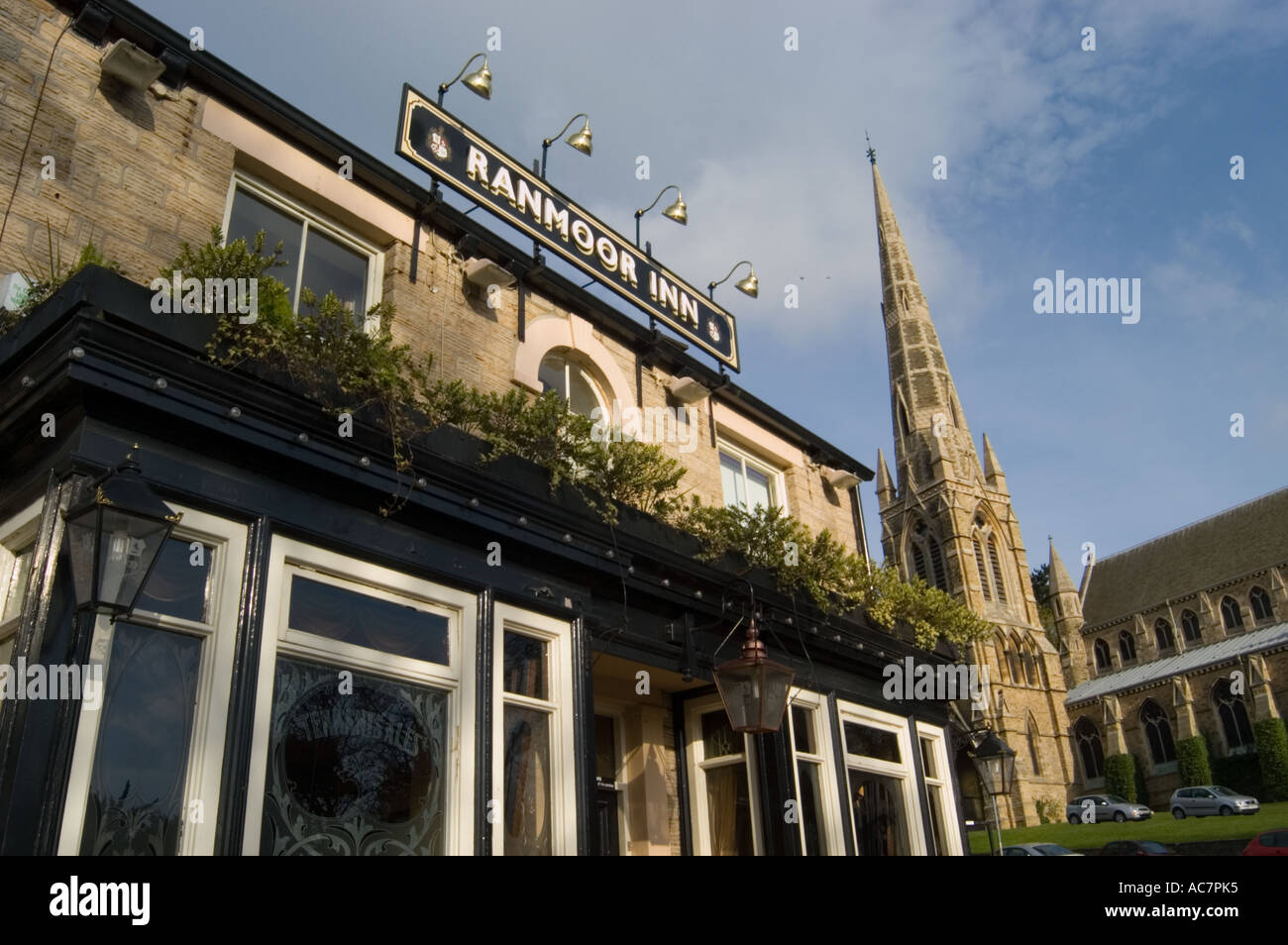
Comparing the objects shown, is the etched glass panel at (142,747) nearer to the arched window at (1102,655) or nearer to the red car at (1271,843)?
the red car at (1271,843)

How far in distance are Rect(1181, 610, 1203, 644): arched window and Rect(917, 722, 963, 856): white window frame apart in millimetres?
72389

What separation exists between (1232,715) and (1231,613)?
14.0 m

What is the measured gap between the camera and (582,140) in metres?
10.8

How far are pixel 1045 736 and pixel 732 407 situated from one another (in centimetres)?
6775

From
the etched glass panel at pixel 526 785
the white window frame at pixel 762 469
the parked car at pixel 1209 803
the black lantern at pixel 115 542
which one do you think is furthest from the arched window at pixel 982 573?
the black lantern at pixel 115 542

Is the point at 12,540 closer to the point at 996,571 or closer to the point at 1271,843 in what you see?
the point at 1271,843

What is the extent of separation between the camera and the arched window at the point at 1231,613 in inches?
2773

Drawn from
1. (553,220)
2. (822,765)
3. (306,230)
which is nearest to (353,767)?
(306,230)

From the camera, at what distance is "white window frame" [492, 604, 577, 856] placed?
6230 mm

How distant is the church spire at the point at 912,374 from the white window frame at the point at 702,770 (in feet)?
249
